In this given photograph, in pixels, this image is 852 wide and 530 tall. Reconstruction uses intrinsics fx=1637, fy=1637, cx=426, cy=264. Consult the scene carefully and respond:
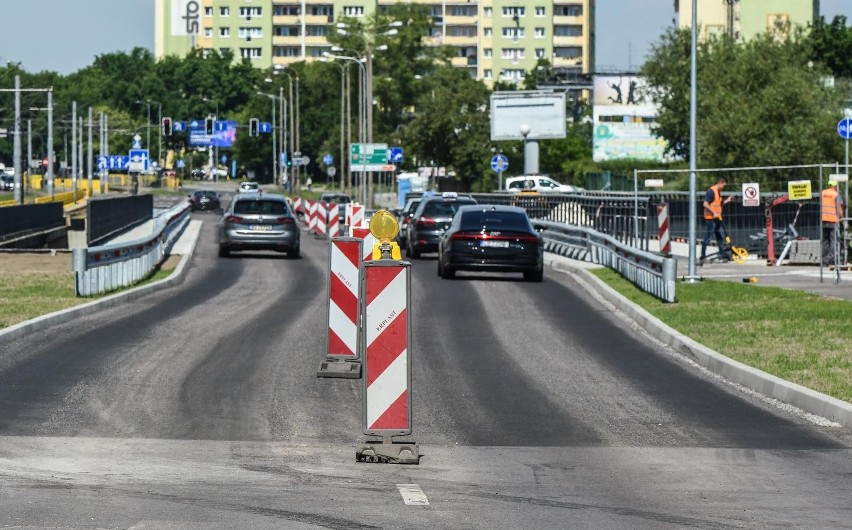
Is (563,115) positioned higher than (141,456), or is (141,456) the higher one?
(563,115)

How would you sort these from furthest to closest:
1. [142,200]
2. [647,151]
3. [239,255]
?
[647,151] < [142,200] < [239,255]

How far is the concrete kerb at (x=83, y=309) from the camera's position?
18062 millimetres

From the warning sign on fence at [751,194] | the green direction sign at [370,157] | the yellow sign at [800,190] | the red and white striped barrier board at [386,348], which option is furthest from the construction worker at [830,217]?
the green direction sign at [370,157]

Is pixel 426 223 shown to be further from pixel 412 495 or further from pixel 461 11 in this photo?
pixel 461 11

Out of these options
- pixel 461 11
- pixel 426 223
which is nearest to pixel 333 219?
pixel 426 223

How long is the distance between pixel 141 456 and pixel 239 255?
29937mm

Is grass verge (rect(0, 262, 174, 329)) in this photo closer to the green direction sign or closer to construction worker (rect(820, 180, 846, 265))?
construction worker (rect(820, 180, 846, 265))

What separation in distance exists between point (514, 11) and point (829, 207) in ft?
522

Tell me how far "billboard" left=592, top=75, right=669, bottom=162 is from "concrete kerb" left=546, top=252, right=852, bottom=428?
79784mm

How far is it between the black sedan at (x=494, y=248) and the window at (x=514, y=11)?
15796 centimetres

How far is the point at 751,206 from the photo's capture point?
1372 inches

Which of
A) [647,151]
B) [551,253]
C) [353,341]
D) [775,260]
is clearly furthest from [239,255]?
[647,151]

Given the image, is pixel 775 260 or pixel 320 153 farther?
pixel 320 153

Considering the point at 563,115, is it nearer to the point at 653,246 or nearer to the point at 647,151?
the point at 647,151
